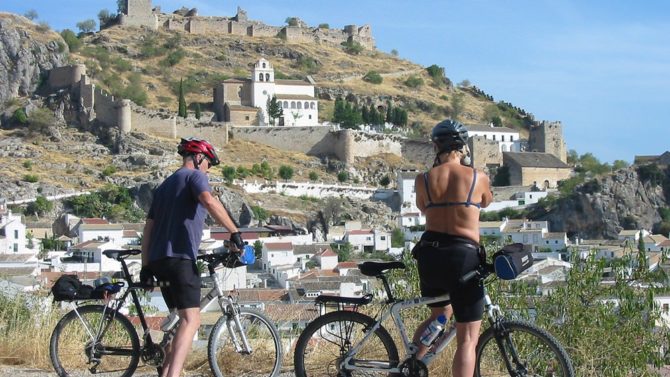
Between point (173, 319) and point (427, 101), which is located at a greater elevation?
point (427, 101)

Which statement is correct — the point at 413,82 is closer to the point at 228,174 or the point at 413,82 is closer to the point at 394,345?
the point at 228,174

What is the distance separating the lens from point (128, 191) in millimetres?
52219

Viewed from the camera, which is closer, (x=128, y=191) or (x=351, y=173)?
(x=128, y=191)

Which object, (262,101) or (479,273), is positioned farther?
(262,101)

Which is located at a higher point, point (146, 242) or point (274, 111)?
point (274, 111)

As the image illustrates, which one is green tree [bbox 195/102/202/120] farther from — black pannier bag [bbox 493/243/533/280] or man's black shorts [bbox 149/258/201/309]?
black pannier bag [bbox 493/243/533/280]

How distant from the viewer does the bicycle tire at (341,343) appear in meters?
5.63

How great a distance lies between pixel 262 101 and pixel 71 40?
66.8 feet

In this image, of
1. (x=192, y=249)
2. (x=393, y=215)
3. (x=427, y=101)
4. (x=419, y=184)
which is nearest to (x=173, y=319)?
(x=192, y=249)

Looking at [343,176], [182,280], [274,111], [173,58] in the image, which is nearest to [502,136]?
[343,176]

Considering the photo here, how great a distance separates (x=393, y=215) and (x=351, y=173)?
5.73m

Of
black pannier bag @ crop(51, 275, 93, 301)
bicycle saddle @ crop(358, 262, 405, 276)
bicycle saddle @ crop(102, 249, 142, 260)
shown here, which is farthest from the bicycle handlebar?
black pannier bag @ crop(51, 275, 93, 301)

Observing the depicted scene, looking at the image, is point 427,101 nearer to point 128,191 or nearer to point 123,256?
point 128,191

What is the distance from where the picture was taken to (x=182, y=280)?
18.6ft
